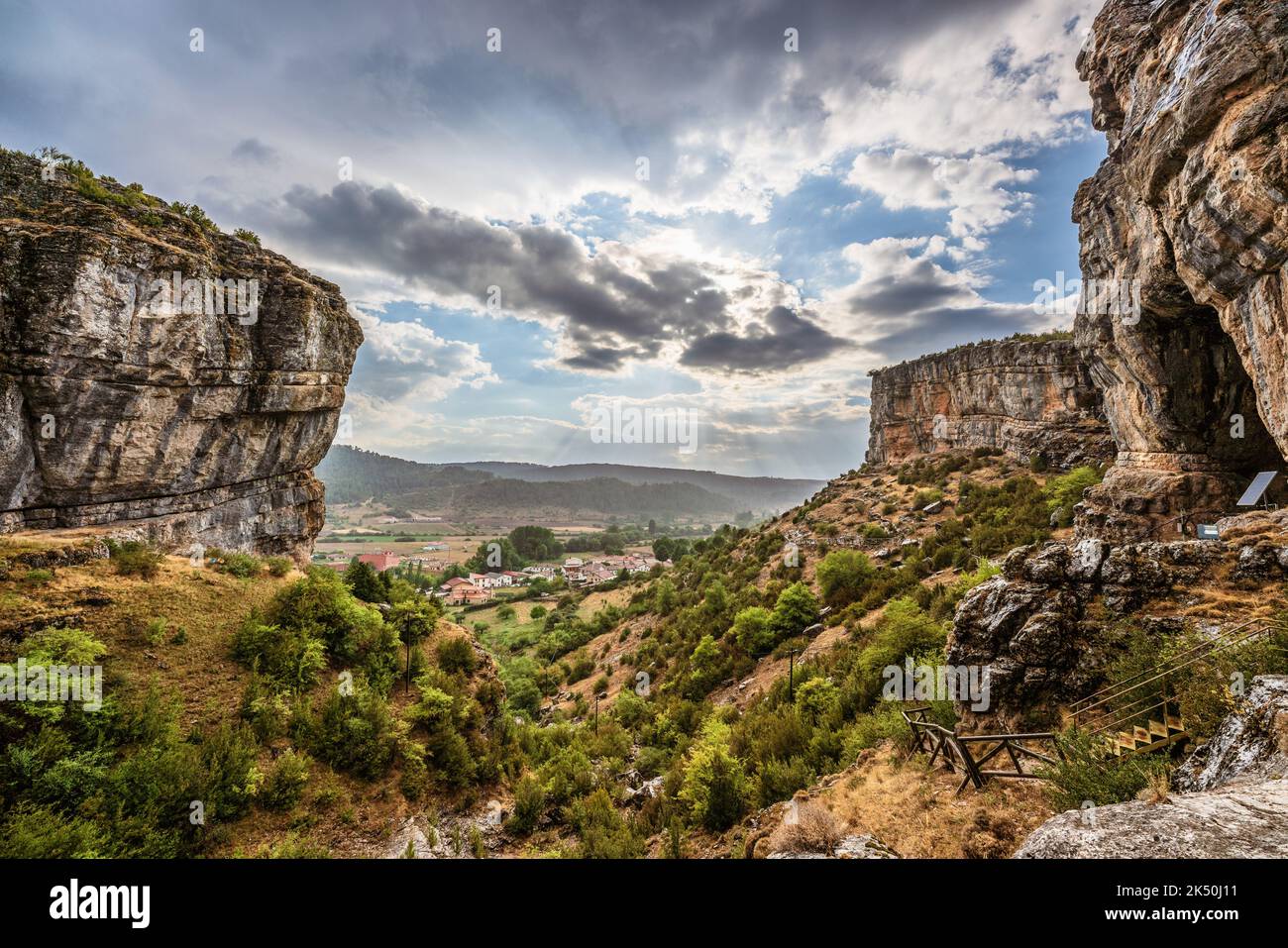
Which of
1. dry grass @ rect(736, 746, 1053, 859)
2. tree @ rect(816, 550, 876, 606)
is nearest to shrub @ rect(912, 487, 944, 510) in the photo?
tree @ rect(816, 550, 876, 606)

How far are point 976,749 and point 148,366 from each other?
27609 mm

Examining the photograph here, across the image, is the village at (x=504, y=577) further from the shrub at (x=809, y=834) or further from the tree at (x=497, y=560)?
the shrub at (x=809, y=834)

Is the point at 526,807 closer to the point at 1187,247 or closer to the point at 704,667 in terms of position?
the point at 704,667

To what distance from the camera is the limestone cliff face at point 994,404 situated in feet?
101

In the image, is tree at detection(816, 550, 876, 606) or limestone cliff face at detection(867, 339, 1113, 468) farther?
limestone cliff face at detection(867, 339, 1113, 468)

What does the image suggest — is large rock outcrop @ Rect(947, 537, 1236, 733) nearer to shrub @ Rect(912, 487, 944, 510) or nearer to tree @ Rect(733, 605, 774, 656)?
tree @ Rect(733, 605, 774, 656)

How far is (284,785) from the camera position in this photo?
7988 millimetres

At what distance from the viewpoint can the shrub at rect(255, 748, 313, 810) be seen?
7.75m

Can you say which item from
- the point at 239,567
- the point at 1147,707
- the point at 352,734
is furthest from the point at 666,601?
the point at 1147,707

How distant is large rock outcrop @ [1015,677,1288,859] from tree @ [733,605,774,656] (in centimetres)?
1702

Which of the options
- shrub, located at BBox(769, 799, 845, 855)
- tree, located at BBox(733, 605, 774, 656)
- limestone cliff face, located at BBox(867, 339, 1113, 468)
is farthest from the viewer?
limestone cliff face, located at BBox(867, 339, 1113, 468)

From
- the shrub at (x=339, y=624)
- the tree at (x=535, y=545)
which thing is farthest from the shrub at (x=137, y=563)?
the tree at (x=535, y=545)
